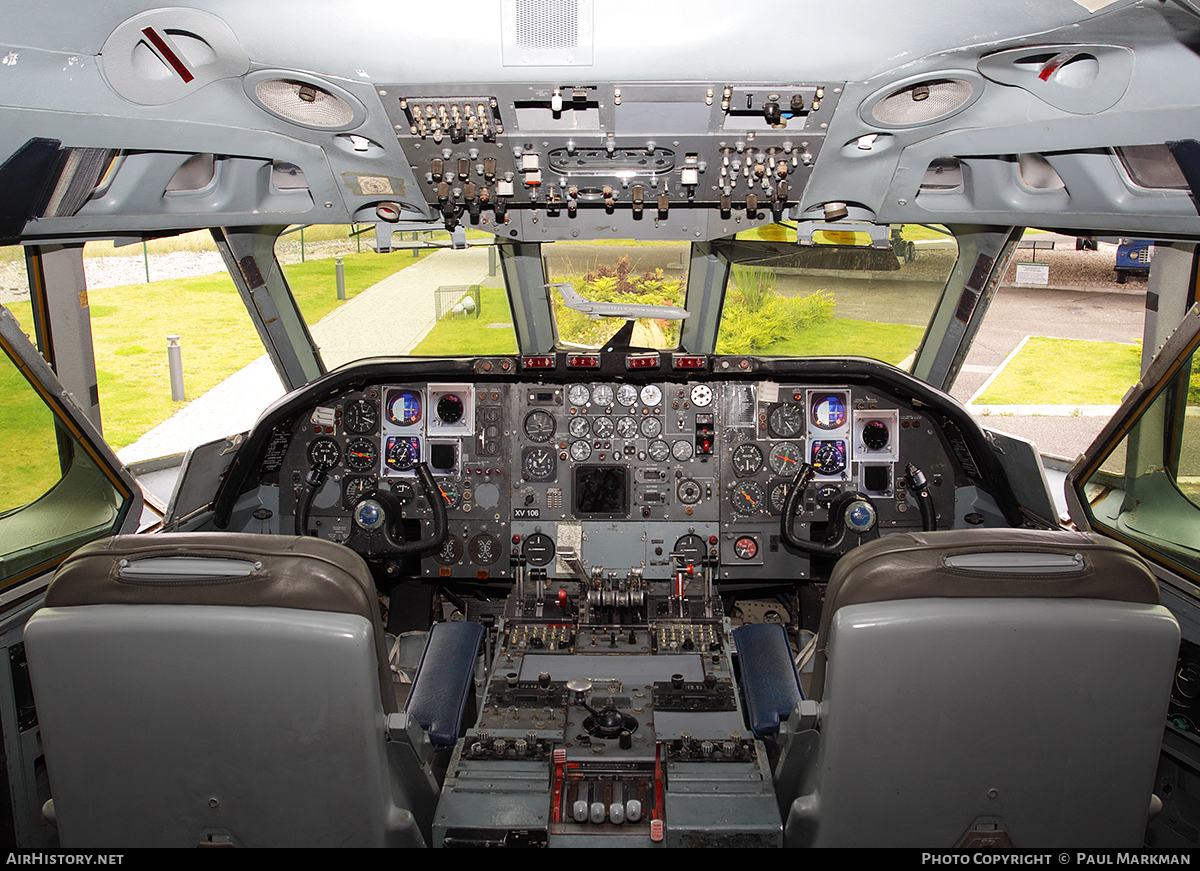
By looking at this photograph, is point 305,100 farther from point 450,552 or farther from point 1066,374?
point 1066,374

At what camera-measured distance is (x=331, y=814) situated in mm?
1765

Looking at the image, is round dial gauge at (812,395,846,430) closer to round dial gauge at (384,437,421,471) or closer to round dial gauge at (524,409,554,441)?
round dial gauge at (524,409,554,441)

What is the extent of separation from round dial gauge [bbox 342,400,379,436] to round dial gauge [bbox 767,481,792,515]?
1.94m

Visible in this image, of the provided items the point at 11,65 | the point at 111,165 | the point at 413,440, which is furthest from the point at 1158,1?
the point at 413,440

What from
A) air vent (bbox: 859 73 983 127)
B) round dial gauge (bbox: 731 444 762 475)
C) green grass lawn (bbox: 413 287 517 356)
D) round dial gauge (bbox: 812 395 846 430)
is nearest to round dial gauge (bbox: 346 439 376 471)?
green grass lawn (bbox: 413 287 517 356)

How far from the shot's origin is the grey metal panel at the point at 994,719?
5.45 feet

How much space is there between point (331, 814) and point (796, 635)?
9.09ft

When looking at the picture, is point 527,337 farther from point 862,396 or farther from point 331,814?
point 331,814

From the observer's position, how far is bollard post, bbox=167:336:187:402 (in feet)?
14.8

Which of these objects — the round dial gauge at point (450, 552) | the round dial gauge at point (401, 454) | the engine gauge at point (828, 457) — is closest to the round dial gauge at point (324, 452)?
the round dial gauge at point (401, 454)

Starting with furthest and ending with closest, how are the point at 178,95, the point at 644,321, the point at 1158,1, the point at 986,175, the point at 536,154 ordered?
the point at 644,321 → the point at 986,175 → the point at 536,154 → the point at 178,95 → the point at 1158,1

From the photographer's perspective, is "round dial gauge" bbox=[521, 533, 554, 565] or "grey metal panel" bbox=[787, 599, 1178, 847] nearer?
"grey metal panel" bbox=[787, 599, 1178, 847]

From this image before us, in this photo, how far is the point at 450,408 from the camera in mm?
3951

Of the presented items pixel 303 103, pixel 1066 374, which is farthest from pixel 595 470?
pixel 1066 374
